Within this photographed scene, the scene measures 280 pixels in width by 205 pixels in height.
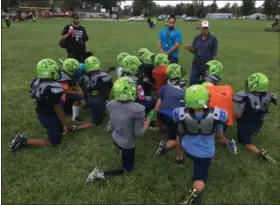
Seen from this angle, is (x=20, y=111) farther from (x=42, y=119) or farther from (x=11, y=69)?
(x=11, y=69)

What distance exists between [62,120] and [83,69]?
1.81m

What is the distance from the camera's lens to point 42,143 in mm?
6355

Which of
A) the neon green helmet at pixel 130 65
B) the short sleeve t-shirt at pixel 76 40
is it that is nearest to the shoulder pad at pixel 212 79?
the neon green helmet at pixel 130 65

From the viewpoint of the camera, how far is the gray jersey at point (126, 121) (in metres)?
5.18

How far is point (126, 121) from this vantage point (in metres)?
5.18

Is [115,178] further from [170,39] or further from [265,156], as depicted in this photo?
[170,39]

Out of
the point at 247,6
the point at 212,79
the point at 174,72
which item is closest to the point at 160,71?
the point at 212,79

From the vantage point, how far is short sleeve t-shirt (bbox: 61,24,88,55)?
951 centimetres

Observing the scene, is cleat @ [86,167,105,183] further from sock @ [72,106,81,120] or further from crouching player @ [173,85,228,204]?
sock @ [72,106,81,120]

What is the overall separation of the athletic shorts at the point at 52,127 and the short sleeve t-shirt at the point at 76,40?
12.2 ft

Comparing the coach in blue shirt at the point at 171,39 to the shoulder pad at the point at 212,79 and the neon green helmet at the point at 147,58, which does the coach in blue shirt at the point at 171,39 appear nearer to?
the neon green helmet at the point at 147,58

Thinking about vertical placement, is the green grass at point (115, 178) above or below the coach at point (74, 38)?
below

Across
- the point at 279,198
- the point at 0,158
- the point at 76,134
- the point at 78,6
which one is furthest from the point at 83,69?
the point at 78,6

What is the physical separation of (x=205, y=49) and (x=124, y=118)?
171 inches
